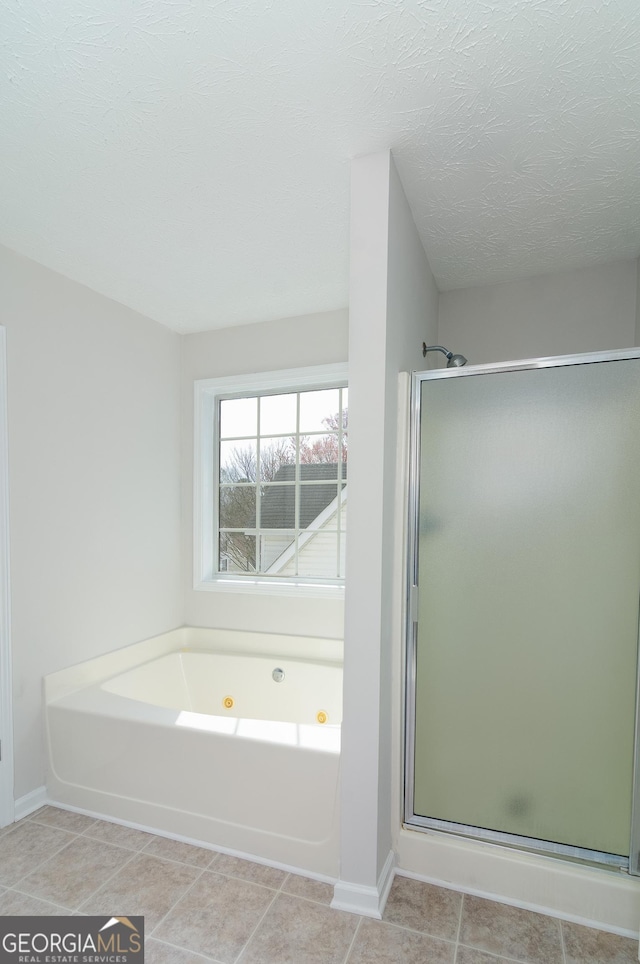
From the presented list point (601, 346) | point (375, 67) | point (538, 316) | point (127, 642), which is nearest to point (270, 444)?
point (127, 642)

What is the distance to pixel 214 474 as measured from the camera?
11.8ft

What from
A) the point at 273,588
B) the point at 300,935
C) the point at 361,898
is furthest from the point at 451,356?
the point at 300,935

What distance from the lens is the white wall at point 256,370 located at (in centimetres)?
312

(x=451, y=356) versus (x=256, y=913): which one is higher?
(x=451, y=356)

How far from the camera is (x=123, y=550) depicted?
3.00 meters

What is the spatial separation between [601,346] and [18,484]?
2824 millimetres

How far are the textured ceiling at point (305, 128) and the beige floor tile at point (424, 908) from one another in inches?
98.1

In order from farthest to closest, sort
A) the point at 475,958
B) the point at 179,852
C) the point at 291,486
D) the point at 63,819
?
the point at 291,486 < the point at 63,819 < the point at 179,852 < the point at 475,958

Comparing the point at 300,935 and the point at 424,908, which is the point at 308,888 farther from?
the point at 424,908

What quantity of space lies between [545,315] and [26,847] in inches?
130

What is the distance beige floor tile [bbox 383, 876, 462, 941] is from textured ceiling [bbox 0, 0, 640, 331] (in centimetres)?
249

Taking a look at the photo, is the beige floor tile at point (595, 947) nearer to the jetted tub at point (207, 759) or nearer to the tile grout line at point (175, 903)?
the jetted tub at point (207, 759)

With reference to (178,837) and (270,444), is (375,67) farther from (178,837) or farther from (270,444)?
(178,837)

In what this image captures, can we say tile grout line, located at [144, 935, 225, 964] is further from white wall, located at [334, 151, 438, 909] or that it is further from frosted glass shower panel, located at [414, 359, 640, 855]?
frosted glass shower panel, located at [414, 359, 640, 855]
